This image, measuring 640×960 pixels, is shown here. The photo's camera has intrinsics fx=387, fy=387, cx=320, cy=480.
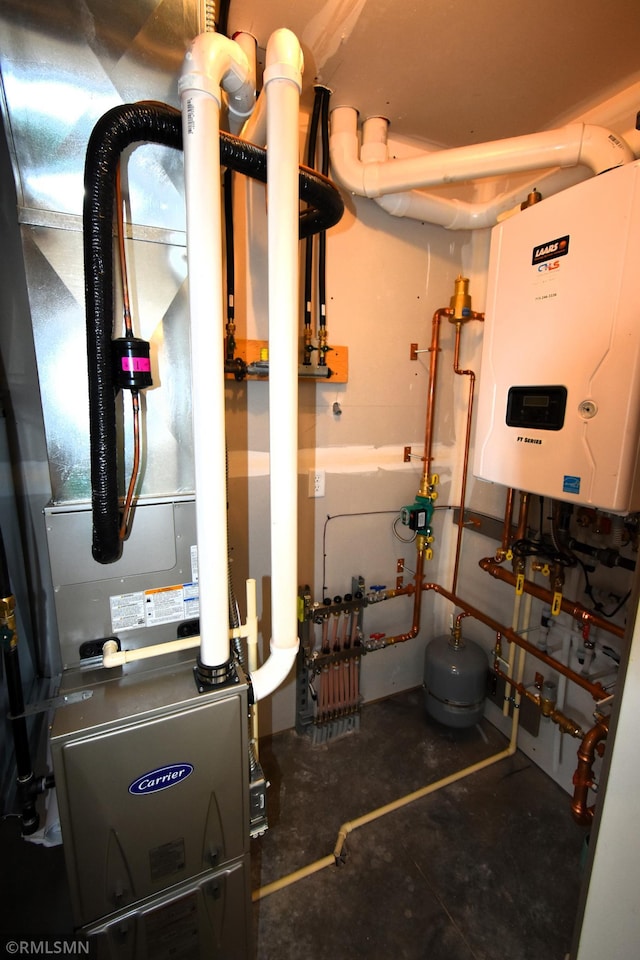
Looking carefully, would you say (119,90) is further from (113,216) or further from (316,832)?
(316,832)

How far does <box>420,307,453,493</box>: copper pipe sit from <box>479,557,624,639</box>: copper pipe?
0.48m

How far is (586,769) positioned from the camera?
1.22 m

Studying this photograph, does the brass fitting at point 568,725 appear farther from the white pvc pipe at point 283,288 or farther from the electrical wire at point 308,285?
the electrical wire at point 308,285

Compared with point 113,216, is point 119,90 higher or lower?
higher

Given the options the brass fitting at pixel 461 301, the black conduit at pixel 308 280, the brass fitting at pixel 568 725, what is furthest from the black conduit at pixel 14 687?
the brass fitting at pixel 461 301

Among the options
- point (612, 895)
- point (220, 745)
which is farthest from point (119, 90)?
point (612, 895)

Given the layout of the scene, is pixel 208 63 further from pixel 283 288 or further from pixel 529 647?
pixel 529 647

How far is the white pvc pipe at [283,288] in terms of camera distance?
0.80 metres

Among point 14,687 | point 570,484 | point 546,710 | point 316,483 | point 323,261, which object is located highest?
point 323,261

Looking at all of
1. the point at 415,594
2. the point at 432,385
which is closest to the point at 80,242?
the point at 432,385

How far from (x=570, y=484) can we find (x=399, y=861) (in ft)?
4.86

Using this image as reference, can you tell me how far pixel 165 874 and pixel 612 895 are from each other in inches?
36.1

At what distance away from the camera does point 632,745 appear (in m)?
0.68

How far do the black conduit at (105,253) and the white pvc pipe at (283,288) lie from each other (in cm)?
11
